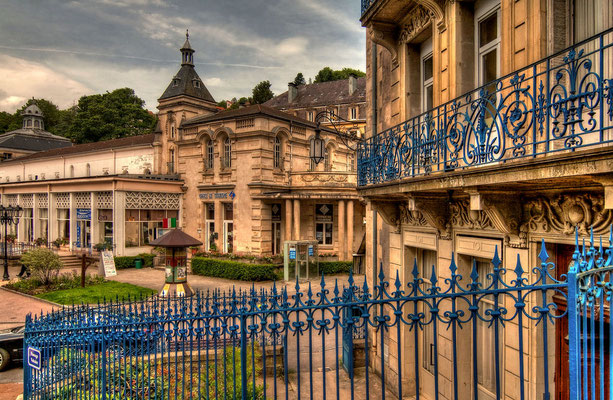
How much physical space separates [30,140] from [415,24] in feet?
198

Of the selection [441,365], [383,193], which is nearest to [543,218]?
[383,193]

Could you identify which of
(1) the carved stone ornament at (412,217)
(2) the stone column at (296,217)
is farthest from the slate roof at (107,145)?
(1) the carved stone ornament at (412,217)

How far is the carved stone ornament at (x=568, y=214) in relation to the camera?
4324 millimetres

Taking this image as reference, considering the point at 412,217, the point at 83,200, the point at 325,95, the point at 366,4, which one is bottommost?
the point at 412,217

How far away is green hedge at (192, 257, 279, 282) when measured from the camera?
22.6m

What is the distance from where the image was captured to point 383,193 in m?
7.41

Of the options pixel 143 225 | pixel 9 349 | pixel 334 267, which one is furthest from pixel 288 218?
pixel 9 349

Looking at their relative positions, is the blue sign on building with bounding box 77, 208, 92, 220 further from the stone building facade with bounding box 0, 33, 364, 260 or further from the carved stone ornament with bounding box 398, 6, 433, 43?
the carved stone ornament with bounding box 398, 6, 433, 43

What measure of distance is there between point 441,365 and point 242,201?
19.6 metres

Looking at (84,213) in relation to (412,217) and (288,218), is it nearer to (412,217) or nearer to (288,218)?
(288,218)

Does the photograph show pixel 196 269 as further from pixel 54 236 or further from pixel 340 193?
pixel 54 236

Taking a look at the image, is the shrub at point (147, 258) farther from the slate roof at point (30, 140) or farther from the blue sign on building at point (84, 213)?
the slate roof at point (30, 140)

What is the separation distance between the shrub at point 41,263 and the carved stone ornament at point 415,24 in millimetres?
18596

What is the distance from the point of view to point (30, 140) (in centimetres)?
5428
